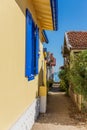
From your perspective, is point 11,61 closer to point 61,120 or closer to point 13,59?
point 13,59

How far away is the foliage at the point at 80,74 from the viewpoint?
1167 centimetres

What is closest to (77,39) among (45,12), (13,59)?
(45,12)

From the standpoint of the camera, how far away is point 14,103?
6.66 m

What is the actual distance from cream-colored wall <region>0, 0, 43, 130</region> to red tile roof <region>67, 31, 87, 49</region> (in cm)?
1034

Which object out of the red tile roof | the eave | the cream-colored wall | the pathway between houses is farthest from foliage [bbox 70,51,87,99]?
the red tile roof

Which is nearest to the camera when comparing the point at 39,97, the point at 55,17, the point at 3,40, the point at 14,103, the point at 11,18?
the point at 3,40

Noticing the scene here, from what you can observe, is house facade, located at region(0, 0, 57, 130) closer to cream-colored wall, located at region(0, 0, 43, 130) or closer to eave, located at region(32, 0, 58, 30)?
cream-colored wall, located at region(0, 0, 43, 130)

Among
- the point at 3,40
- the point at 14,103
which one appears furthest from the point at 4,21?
the point at 14,103

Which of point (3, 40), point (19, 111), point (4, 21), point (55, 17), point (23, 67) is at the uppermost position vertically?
point (55, 17)

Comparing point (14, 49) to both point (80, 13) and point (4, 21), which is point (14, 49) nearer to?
point (4, 21)

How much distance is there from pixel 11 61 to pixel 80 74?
20.4ft

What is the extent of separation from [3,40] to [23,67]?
2572 mm

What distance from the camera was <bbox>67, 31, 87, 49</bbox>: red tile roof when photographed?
58.7 feet

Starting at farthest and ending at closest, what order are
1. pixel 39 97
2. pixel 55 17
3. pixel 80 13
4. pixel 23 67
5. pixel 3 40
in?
pixel 80 13 < pixel 39 97 < pixel 55 17 < pixel 23 67 < pixel 3 40
